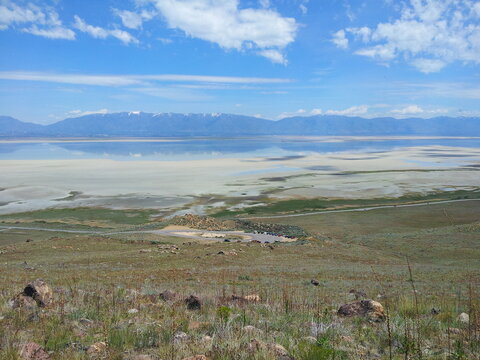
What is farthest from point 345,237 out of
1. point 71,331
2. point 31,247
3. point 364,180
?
point 364,180

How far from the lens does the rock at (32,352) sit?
4.53 meters

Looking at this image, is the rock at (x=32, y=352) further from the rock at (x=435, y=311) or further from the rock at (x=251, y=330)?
the rock at (x=435, y=311)

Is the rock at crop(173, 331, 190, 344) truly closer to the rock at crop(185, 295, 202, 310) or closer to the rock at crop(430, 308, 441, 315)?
the rock at crop(185, 295, 202, 310)

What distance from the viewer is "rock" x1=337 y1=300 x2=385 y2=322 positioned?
7250 mm

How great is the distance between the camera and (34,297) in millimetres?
7992

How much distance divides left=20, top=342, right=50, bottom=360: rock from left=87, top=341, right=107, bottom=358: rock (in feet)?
1.53

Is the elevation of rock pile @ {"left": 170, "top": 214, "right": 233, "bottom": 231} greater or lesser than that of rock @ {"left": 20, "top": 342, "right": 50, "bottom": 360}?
lesser

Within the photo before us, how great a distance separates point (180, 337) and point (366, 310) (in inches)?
157

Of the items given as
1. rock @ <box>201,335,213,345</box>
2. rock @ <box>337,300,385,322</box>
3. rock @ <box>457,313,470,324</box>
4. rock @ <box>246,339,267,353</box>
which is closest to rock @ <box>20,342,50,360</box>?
rock @ <box>201,335,213,345</box>

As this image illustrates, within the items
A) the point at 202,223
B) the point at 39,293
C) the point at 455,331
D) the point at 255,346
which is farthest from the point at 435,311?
the point at 202,223

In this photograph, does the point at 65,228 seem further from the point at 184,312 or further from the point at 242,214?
the point at 184,312

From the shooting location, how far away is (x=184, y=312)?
7.38 meters

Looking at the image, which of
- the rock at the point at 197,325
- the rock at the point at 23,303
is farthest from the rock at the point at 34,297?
the rock at the point at 197,325

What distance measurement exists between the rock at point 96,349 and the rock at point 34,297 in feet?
10.7
